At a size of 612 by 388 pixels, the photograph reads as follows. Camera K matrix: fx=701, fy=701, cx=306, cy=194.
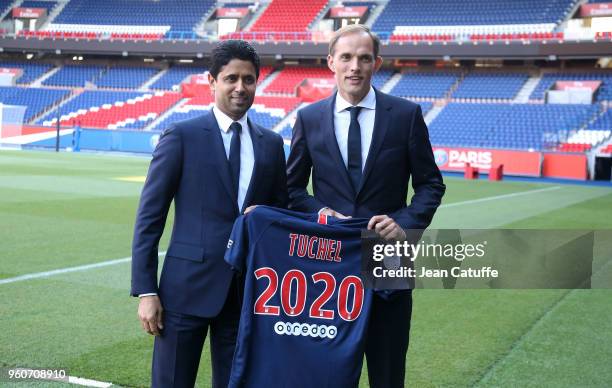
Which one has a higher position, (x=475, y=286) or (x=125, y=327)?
(x=475, y=286)

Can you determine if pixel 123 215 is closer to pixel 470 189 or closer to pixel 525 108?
pixel 470 189

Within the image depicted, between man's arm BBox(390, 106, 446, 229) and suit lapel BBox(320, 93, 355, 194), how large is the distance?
0.89ft

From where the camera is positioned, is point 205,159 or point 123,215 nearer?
point 205,159

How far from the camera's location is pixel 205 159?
299 centimetres

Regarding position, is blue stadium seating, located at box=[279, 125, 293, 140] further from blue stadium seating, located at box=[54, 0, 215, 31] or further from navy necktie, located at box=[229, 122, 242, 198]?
navy necktie, located at box=[229, 122, 242, 198]

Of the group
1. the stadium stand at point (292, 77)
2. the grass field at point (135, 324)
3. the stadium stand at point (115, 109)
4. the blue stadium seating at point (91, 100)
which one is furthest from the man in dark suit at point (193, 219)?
the blue stadium seating at point (91, 100)

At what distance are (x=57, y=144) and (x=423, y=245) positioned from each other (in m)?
35.1

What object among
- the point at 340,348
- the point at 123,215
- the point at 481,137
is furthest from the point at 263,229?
the point at 481,137

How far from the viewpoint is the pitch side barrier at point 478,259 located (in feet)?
9.49

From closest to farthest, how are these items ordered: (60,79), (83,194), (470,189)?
Result: (83,194) → (470,189) → (60,79)

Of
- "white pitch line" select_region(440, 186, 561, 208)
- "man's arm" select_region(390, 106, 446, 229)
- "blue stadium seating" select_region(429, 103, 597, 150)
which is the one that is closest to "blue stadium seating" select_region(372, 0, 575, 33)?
"blue stadium seating" select_region(429, 103, 597, 150)

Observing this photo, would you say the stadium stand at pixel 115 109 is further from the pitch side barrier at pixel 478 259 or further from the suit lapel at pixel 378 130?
the pitch side barrier at pixel 478 259

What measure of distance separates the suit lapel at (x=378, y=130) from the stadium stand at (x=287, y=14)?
43.0 m

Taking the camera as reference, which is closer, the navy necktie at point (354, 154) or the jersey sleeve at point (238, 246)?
the jersey sleeve at point (238, 246)
